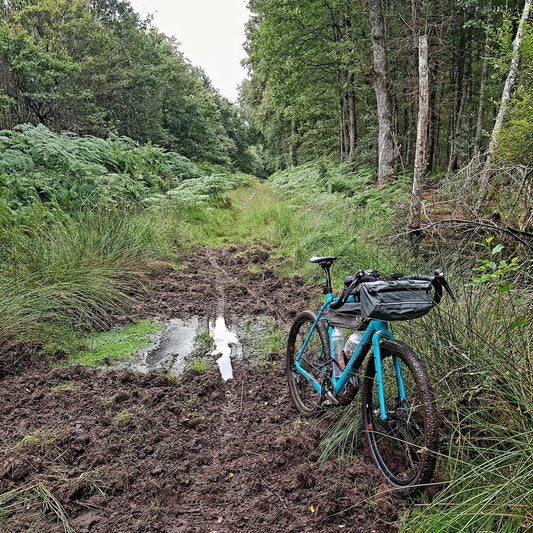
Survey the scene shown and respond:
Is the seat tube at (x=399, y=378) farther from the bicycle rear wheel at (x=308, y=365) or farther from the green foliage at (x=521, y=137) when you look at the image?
the green foliage at (x=521, y=137)

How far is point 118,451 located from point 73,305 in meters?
2.42

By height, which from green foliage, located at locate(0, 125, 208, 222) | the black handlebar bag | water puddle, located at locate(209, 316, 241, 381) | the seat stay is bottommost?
water puddle, located at locate(209, 316, 241, 381)

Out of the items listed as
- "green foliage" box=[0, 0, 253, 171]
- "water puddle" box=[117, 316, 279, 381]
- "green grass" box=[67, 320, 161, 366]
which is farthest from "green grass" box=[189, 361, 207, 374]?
"green foliage" box=[0, 0, 253, 171]

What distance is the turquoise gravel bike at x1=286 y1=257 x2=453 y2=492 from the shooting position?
2.07 meters

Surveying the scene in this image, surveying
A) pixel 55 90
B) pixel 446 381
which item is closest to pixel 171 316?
pixel 446 381

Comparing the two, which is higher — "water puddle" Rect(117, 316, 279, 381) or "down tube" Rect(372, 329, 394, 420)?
"down tube" Rect(372, 329, 394, 420)

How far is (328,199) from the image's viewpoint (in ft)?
34.1

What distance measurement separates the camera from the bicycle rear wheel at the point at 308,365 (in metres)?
3.08

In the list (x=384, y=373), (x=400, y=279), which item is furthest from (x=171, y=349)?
(x=400, y=279)

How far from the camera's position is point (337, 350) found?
9.44 feet

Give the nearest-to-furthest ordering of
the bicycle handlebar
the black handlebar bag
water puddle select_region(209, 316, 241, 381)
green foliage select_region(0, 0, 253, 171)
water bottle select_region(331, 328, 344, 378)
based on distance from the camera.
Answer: the black handlebar bag → the bicycle handlebar → water bottle select_region(331, 328, 344, 378) → water puddle select_region(209, 316, 241, 381) → green foliage select_region(0, 0, 253, 171)

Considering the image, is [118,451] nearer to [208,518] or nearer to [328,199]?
[208,518]

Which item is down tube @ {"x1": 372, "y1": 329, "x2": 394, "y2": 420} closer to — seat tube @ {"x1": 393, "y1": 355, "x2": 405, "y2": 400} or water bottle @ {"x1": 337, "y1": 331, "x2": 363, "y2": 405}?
seat tube @ {"x1": 393, "y1": 355, "x2": 405, "y2": 400}

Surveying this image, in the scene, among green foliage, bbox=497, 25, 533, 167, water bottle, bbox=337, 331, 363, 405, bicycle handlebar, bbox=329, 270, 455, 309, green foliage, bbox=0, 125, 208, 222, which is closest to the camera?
bicycle handlebar, bbox=329, 270, 455, 309
